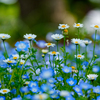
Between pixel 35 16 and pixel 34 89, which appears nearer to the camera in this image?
pixel 34 89

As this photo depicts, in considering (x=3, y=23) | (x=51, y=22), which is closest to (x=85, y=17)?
(x=51, y=22)

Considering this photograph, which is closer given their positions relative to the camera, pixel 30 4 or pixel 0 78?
pixel 0 78

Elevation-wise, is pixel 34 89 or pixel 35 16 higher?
pixel 35 16

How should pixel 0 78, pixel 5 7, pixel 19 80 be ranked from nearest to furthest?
pixel 19 80
pixel 0 78
pixel 5 7

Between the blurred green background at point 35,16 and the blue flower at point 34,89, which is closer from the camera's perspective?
the blue flower at point 34,89

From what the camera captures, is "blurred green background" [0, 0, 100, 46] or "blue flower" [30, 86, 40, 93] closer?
"blue flower" [30, 86, 40, 93]

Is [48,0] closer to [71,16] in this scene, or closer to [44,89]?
[71,16]

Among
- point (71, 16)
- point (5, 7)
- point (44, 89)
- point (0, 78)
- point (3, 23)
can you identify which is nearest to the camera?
point (44, 89)

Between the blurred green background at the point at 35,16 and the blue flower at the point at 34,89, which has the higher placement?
the blurred green background at the point at 35,16

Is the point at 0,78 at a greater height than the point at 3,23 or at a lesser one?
lesser

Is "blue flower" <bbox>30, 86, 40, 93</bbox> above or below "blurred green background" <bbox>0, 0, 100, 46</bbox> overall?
below

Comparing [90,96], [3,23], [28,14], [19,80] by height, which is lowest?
[90,96]
